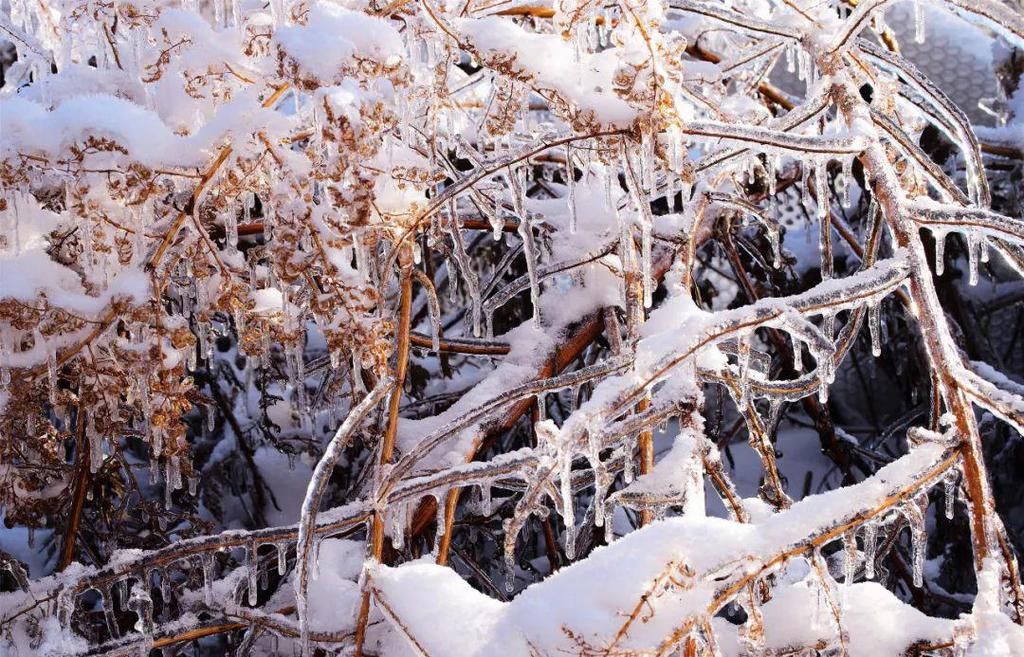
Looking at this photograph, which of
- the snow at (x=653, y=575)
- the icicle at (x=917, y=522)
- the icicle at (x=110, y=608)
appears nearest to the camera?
the snow at (x=653, y=575)

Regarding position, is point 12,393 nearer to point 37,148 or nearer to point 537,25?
point 37,148

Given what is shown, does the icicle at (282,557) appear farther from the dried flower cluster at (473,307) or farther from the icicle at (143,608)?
the icicle at (143,608)

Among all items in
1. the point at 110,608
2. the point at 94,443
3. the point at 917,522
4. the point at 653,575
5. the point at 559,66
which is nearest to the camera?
the point at 653,575

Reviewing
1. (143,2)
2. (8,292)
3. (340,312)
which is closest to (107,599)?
(8,292)

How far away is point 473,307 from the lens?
1.67 m

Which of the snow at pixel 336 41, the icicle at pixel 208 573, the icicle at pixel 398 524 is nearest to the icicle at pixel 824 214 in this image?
the snow at pixel 336 41

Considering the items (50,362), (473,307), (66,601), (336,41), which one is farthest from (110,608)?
(336,41)

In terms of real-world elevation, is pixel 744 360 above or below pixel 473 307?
above

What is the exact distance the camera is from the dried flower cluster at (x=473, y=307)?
1143mm

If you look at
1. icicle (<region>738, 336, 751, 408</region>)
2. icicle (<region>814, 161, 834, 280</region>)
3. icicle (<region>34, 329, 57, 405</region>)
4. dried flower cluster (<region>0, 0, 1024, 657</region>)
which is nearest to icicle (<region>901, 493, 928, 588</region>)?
dried flower cluster (<region>0, 0, 1024, 657</region>)

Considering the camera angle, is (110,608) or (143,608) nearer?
(143,608)

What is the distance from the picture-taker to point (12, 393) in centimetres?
156

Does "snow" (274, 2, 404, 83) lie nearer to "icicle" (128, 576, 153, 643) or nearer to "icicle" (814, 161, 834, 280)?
"icicle" (814, 161, 834, 280)

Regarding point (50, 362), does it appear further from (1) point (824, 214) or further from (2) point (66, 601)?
(1) point (824, 214)
